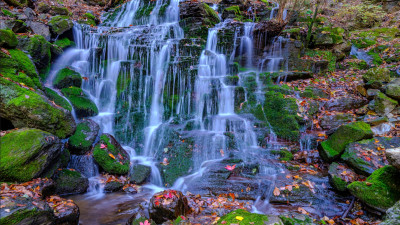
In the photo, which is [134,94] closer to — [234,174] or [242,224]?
[234,174]

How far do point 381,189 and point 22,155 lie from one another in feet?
23.0

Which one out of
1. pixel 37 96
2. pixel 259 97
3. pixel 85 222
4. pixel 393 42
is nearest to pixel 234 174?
pixel 85 222

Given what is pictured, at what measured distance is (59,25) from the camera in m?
11.2

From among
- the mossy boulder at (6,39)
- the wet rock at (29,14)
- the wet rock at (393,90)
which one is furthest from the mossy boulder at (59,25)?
the wet rock at (393,90)

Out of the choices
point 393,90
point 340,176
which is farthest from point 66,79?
point 393,90

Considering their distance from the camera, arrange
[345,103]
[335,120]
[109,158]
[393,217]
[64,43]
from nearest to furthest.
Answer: [393,217] → [109,158] → [335,120] → [345,103] → [64,43]

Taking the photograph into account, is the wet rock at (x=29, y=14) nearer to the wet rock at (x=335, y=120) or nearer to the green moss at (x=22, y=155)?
the green moss at (x=22, y=155)

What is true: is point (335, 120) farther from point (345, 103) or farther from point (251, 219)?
point (251, 219)

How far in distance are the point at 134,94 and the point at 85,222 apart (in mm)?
6129

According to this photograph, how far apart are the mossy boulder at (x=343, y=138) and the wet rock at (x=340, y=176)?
594 millimetres

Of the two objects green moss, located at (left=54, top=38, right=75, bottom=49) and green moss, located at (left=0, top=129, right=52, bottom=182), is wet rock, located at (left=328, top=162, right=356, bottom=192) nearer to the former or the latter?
green moss, located at (left=0, top=129, right=52, bottom=182)

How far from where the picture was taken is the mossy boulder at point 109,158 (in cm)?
603

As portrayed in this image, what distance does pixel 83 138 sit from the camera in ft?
21.0

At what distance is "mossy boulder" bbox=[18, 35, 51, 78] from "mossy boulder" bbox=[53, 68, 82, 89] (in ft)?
1.90
